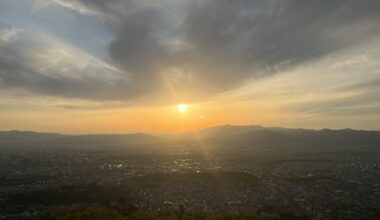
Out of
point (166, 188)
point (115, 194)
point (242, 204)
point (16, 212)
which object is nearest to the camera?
point (16, 212)

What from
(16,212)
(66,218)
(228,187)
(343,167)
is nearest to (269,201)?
(228,187)

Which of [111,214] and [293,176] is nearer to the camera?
[111,214]

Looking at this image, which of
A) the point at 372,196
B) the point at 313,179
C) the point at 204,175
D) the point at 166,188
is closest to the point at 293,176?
the point at 313,179

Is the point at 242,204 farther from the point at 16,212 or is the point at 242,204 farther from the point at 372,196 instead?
the point at 16,212

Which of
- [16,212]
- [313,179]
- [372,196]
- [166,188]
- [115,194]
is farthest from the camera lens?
[313,179]

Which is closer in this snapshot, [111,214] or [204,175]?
[111,214]

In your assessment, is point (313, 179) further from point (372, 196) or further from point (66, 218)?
point (66, 218)

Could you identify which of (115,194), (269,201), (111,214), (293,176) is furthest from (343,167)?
(111,214)

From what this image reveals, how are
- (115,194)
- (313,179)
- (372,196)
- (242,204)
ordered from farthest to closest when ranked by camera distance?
(313,179), (115,194), (372,196), (242,204)

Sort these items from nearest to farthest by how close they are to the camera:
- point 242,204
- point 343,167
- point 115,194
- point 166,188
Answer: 1. point 242,204
2. point 115,194
3. point 166,188
4. point 343,167
